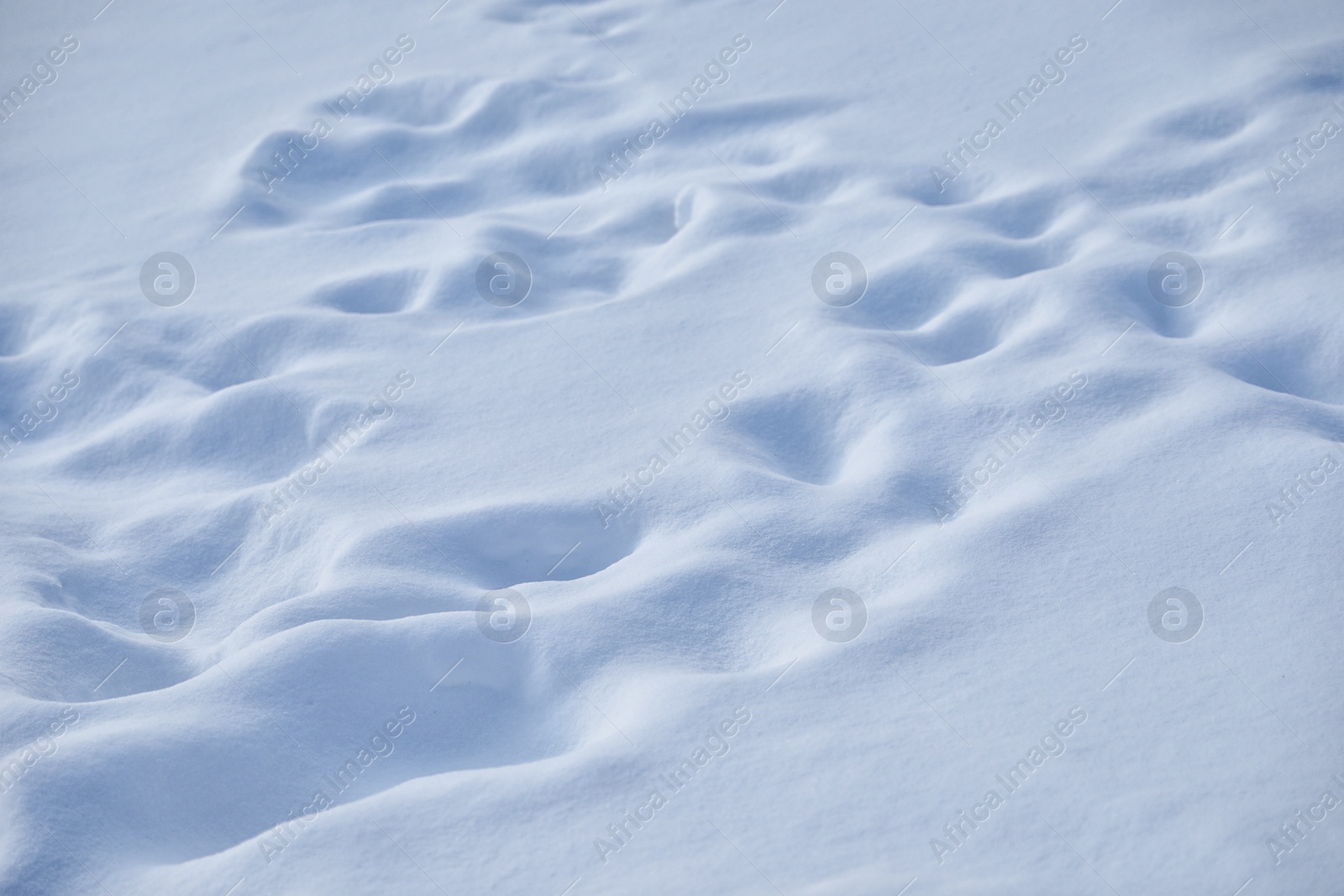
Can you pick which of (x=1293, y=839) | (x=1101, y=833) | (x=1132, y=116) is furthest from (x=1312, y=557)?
(x=1132, y=116)

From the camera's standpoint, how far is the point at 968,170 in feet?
9.52

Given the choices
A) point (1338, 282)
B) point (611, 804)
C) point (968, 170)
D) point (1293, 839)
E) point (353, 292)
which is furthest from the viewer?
point (968, 170)

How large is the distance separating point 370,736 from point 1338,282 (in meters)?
2.13

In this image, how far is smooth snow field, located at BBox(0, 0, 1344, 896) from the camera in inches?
A: 58.4

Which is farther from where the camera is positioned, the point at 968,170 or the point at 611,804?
the point at 968,170

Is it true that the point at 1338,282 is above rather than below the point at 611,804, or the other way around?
above

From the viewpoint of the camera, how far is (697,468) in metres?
2.07

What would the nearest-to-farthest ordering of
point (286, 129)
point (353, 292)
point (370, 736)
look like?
point (370, 736) → point (353, 292) → point (286, 129)

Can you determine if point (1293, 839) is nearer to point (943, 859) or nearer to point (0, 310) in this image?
point (943, 859)

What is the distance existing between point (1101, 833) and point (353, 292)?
206 cm

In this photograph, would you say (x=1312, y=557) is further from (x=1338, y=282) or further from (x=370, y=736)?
(x=370, y=736)

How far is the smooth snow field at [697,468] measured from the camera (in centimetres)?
148

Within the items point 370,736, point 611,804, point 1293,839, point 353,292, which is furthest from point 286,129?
point 1293,839

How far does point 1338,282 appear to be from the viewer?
2287 millimetres
